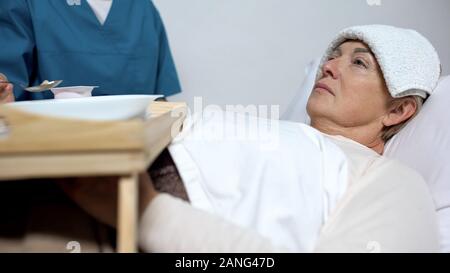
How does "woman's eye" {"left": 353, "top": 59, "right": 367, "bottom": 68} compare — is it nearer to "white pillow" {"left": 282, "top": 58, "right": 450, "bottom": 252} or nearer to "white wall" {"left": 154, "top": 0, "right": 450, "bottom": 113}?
"white pillow" {"left": 282, "top": 58, "right": 450, "bottom": 252}

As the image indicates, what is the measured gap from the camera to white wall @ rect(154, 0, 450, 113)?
1645 millimetres

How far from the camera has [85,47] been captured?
4.65ft

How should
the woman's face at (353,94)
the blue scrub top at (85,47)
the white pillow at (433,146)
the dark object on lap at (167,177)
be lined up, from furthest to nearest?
the blue scrub top at (85,47) → the woman's face at (353,94) → the white pillow at (433,146) → the dark object on lap at (167,177)

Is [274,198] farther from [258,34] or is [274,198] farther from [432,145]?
[258,34]

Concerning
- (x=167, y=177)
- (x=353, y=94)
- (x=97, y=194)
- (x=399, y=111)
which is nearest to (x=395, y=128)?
(x=399, y=111)

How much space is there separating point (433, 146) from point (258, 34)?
852 millimetres

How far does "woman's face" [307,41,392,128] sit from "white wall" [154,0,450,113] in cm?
54

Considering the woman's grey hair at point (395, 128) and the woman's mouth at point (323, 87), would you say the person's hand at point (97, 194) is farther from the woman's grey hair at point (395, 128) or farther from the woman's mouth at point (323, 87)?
the woman's grey hair at point (395, 128)

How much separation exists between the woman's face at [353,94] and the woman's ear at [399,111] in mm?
21

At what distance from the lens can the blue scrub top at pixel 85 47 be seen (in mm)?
1327

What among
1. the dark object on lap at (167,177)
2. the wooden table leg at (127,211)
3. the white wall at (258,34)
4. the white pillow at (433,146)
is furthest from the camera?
the white wall at (258,34)

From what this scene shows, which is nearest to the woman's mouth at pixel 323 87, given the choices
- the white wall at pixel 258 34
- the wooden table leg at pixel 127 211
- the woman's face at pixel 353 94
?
the woman's face at pixel 353 94
